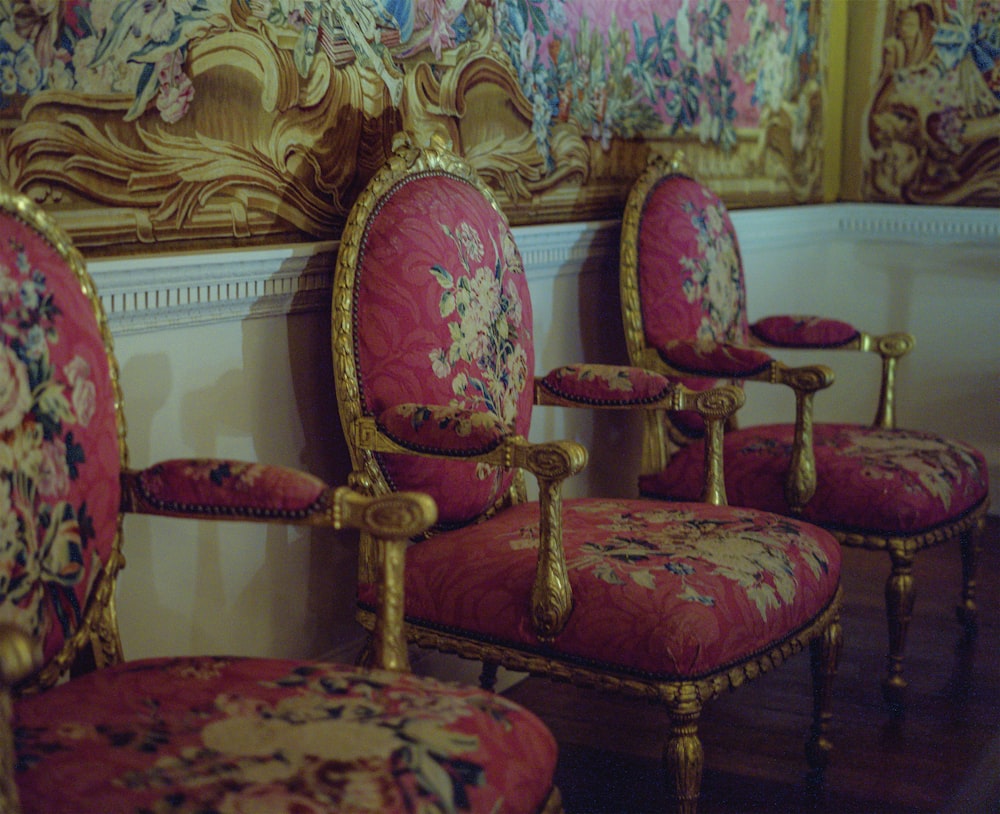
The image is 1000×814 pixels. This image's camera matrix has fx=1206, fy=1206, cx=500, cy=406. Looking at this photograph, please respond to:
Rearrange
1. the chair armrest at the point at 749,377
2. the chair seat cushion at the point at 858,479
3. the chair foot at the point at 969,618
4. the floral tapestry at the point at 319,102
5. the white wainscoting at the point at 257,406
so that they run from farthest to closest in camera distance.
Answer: the chair foot at the point at 969,618
the chair seat cushion at the point at 858,479
the chair armrest at the point at 749,377
the white wainscoting at the point at 257,406
the floral tapestry at the point at 319,102

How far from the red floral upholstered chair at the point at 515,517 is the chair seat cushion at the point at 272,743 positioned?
1.15ft

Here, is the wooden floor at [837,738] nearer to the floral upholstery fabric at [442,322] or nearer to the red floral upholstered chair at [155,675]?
the floral upholstery fabric at [442,322]

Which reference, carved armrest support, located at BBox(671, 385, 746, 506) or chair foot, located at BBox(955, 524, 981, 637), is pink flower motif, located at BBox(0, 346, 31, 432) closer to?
carved armrest support, located at BBox(671, 385, 746, 506)

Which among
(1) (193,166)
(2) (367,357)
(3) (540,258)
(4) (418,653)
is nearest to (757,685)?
(4) (418,653)

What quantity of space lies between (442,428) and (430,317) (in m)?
0.23

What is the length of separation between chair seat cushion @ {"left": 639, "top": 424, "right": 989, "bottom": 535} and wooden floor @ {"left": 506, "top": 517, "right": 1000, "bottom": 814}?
1.15 ft

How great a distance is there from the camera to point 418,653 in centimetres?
204

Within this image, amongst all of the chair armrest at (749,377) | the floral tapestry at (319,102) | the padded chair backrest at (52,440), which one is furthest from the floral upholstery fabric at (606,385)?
the padded chair backrest at (52,440)

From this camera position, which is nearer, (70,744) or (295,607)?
(70,744)

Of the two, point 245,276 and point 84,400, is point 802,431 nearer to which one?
point 245,276

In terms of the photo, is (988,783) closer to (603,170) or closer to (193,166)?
(603,170)

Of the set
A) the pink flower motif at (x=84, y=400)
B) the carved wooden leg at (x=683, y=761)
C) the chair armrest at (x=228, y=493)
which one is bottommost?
the carved wooden leg at (x=683, y=761)

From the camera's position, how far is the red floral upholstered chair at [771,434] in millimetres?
2059

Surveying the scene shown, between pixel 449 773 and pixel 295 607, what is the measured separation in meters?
0.86
